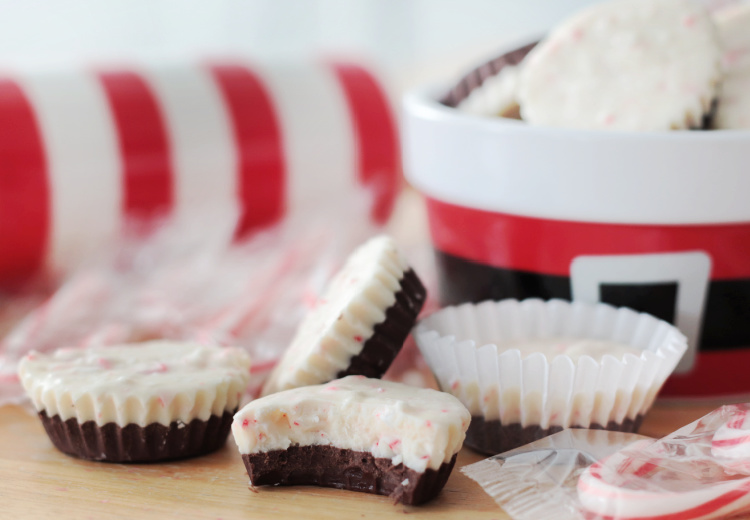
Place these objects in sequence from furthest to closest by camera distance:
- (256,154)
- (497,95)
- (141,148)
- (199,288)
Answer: (256,154) → (141,148) → (199,288) → (497,95)

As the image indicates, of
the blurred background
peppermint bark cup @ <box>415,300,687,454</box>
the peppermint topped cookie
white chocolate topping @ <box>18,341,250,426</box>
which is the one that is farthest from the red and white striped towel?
peppermint bark cup @ <box>415,300,687,454</box>

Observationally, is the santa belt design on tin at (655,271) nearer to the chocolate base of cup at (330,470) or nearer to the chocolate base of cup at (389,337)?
the chocolate base of cup at (389,337)

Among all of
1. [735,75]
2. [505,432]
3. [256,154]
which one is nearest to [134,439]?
[505,432]

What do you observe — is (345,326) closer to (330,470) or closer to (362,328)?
(362,328)

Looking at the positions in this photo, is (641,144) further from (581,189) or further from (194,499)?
(194,499)

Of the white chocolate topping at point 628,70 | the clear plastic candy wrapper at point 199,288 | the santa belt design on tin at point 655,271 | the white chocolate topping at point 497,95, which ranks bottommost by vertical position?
the clear plastic candy wrapper at point 199,288

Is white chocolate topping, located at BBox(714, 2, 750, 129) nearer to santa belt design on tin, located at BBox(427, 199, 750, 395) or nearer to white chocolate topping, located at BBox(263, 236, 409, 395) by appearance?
santa belt design on tin, located at BBox(427, 199, 750, 395)

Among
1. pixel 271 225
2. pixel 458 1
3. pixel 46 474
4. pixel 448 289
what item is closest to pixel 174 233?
pixel 271 225

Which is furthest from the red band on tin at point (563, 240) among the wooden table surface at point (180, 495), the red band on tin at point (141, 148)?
the red band on tin at point (141, 148)
